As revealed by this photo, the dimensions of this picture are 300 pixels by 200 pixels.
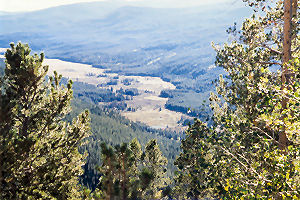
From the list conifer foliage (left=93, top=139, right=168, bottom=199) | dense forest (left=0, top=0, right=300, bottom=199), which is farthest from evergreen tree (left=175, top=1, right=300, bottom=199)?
conifer foliage (left=93, top=139, right=168, bottom=199)

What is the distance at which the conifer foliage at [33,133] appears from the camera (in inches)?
561

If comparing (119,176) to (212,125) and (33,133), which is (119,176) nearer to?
(212,125)

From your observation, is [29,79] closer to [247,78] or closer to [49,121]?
[49,121]

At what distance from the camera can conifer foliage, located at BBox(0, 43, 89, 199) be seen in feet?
46.7

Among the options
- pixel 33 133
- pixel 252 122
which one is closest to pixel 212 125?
pixel 252 122

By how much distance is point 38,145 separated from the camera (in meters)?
15.2

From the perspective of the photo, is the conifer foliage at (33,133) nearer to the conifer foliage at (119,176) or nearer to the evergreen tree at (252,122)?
the evergreen tree at (252,122)

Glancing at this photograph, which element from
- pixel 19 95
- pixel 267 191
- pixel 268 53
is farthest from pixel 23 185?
pixel 268 53

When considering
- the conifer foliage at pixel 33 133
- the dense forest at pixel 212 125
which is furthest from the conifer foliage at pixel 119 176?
the conifer foliage at pixel 33 133

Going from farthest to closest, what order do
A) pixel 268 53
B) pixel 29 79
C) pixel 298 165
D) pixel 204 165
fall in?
pixel 268 53, pixel 29 79, pixel 204 165, pixel 298 165

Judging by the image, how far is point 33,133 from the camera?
16641 mm

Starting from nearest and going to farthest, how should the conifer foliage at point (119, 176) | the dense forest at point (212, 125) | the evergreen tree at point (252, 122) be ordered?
the conifer foliage at point (119, 176)
the evergreen tree at point (252, 122)
the dense forest at point (212, 125)

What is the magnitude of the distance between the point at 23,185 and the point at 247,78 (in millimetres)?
13963

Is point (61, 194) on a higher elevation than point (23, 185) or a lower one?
lower
